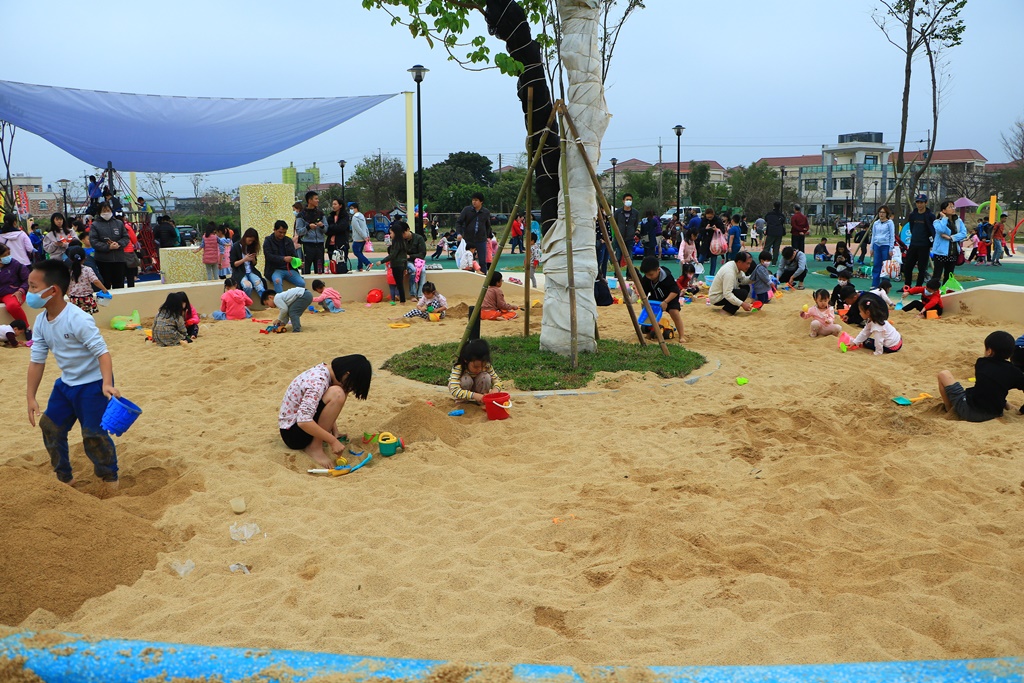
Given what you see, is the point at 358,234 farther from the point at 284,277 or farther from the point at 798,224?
the point at 798,224

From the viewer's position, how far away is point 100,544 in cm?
411

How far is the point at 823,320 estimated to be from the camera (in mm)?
10836

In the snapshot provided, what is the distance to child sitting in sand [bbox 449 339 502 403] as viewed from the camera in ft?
22.7

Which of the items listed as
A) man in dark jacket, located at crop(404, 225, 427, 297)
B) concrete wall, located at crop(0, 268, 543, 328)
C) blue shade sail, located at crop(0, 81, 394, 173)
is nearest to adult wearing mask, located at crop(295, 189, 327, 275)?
concrete wall, located at crop(0, 268, 543, 328)

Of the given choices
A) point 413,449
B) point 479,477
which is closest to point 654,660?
point 479,477

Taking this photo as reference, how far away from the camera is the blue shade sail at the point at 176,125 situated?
14.0m

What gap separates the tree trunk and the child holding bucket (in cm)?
484

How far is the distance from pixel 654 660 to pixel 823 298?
28.5 ft

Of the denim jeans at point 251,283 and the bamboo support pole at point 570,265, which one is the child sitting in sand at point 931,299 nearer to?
the bamboo support pole at point 570,265

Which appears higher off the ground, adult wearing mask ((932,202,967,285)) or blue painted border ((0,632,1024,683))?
adult wearing mask ((932,202,967,285))

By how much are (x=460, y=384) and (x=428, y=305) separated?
5662mm

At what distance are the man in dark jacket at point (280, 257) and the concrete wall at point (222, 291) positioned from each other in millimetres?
799

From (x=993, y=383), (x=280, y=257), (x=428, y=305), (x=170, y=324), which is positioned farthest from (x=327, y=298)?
(x=993, y=383)

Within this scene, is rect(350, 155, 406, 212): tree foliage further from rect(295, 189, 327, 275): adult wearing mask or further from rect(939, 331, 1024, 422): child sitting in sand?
rect(939, 331, 1024, 422): child sitting in sand
